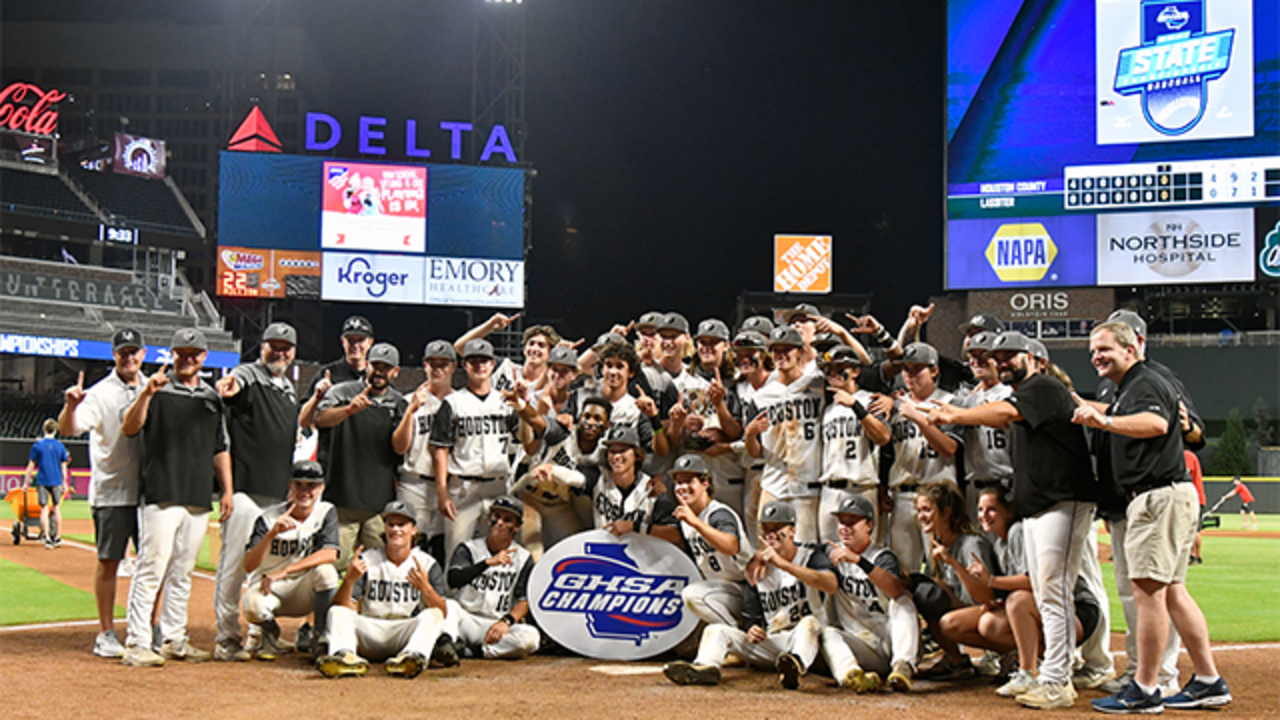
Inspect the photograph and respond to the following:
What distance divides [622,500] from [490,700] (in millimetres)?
2044

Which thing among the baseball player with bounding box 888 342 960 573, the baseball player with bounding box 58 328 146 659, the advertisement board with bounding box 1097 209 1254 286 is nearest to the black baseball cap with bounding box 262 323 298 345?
the baseball player with bounding box 58 328 146 659

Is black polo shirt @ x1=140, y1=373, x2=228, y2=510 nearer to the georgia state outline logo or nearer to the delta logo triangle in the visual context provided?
the delta logo triangle

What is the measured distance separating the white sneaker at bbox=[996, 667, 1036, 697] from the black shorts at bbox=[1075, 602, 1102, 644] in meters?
0.46

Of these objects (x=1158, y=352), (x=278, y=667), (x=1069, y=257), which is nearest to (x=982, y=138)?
(x=1069, y=257)

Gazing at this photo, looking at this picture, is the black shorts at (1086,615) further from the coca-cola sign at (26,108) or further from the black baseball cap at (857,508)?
the coca-cola sign at (26,108)

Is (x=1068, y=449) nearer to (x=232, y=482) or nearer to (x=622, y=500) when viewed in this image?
(x=622, y=500)

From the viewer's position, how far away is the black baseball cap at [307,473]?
23.4 ft

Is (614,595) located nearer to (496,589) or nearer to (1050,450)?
(496,589)

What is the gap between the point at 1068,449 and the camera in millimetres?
5848

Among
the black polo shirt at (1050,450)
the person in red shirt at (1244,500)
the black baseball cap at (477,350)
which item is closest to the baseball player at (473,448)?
the black baseball cap at (477,350)

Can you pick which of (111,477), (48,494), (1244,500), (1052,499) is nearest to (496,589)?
(111,477)

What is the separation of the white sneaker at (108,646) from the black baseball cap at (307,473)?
157 centimetres

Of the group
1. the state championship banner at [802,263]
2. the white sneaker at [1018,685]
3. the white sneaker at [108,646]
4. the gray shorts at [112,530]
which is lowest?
the white sneaker at [108,646]

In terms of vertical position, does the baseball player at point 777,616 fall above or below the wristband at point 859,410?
below
